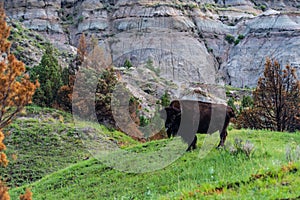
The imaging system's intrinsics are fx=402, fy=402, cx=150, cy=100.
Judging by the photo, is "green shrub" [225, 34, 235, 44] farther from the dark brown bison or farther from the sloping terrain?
the dark brown bison

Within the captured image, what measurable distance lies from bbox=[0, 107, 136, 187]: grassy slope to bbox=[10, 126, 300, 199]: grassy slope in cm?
421

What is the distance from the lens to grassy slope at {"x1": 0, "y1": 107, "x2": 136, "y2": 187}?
1895cm

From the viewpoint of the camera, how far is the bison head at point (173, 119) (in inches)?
528

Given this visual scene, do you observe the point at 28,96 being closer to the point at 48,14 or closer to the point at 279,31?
the point at 279,31

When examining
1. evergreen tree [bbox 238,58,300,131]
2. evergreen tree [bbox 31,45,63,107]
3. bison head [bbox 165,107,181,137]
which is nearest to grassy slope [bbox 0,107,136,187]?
evergreen tree [bbox 31,45,63,107]

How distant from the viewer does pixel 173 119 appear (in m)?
13.6

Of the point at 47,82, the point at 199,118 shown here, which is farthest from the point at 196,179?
the point at 47,82

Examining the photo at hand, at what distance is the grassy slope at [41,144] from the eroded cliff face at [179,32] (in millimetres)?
44798

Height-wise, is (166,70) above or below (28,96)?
below

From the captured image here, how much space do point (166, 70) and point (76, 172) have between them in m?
61.1

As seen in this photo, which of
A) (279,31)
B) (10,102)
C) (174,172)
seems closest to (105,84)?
(174,172)

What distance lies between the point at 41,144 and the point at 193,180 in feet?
45.7

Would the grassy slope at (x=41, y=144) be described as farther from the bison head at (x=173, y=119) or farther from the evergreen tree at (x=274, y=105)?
the evergreen tree at (x=274, y=105)

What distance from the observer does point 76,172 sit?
14859 mm
